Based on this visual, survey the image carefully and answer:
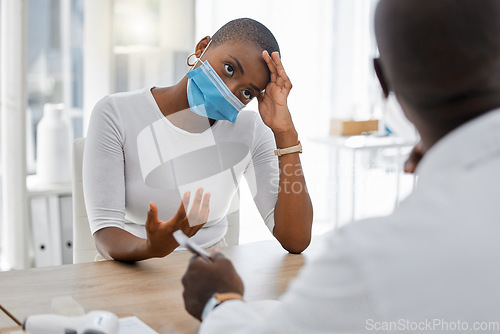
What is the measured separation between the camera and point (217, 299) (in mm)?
857

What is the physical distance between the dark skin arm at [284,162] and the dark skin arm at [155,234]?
0.35m

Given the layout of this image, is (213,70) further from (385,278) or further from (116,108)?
(385,278)

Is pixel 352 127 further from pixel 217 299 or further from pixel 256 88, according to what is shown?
pixel 217 299

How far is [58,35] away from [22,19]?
451 millimetres

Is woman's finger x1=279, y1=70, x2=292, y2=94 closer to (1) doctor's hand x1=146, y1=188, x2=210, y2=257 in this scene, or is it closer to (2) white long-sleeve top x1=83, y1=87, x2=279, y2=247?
(2) white long-sleeve top x1=83, y1=87, x2=279, y2=247

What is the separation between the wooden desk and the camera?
1057mm

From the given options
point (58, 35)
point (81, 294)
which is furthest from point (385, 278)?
point (58, 35)

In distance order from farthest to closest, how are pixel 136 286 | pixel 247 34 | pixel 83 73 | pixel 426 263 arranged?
pixel 83 73
pixel 247 34
pixel 136 286
pixel 426 263

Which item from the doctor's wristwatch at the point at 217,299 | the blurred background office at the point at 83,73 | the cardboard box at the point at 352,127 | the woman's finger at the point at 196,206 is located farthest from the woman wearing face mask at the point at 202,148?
the cardboard box at the point at 352,127

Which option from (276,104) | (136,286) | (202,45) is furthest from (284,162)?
(136,286)

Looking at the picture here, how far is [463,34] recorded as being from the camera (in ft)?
2.07

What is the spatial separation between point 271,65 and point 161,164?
0.40 metres

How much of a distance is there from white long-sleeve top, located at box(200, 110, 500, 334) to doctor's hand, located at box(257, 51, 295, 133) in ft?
3.31

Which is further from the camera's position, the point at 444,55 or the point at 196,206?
the point at 196,206
